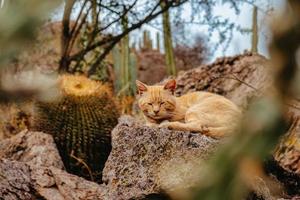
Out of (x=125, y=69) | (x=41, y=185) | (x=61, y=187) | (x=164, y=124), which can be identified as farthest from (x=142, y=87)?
(x=125, y=69)

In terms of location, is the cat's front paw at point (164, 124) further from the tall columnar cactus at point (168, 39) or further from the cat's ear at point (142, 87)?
the tall columnar cactus at point (168, 39)

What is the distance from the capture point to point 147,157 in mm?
5238

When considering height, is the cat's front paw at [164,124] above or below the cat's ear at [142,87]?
below

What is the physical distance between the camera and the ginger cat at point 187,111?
575 cm

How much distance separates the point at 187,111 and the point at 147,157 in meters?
0.96

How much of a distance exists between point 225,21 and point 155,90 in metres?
5.65

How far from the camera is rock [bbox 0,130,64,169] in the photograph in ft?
24.2

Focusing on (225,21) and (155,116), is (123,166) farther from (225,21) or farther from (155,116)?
(225,21)

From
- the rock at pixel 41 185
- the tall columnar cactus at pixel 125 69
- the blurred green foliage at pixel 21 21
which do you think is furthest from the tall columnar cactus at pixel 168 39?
the blurred green foliage at pixel 21 21

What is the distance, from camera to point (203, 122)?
585 cm

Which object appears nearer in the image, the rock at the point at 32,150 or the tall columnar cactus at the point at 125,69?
the rock at the point at 32,150

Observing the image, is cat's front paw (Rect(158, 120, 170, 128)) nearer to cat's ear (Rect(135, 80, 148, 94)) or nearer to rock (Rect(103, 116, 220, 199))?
rock (Rect(103, 116, 220, 199))

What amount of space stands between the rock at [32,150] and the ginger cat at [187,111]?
1388 millimetres

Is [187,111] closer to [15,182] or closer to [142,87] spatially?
[142,87]
